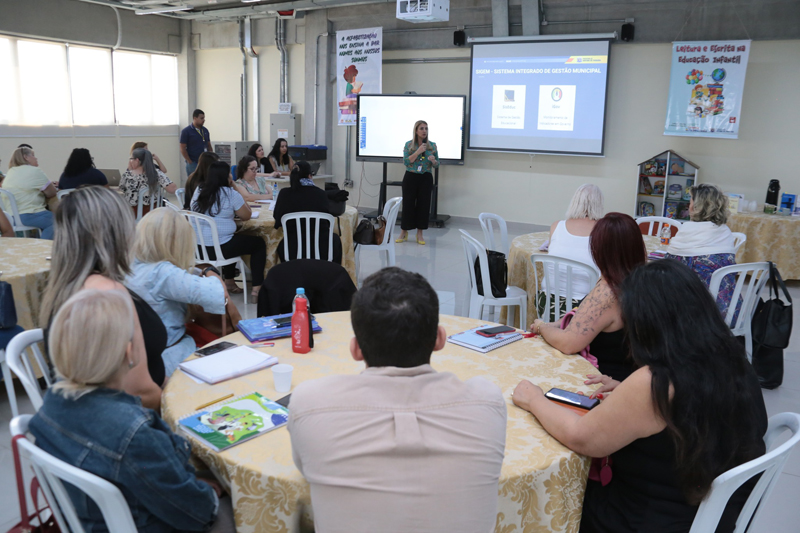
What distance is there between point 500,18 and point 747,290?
6012 millimetres

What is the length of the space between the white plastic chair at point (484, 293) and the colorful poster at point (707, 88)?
4552mm

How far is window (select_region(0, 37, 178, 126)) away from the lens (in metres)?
9.24

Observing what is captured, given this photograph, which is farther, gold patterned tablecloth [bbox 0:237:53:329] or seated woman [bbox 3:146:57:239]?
seated woman [bbox 3:146:57:239]

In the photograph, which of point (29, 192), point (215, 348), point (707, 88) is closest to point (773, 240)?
point (707, 88)

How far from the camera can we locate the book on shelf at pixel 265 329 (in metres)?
2.17

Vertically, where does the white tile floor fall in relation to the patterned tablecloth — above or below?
below

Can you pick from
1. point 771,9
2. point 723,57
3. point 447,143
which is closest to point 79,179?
point 447,143

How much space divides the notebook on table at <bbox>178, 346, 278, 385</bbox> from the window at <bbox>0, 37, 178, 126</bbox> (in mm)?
9336

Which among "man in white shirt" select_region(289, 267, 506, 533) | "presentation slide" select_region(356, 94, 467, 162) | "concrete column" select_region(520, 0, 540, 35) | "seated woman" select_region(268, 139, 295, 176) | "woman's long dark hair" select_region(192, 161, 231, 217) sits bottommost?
"man in white shirt" select_region(289, 267, 506, 533)

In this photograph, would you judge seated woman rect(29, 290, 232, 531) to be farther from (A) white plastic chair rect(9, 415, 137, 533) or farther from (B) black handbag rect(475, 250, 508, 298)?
(B) black handbag rect(475, 250, 508, 298)

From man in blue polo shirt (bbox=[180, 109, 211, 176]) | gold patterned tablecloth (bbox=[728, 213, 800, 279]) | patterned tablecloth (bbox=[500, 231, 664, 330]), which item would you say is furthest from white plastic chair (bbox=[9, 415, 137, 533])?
man in blue polo shirt (bbox=[180, 109, 211, 176])

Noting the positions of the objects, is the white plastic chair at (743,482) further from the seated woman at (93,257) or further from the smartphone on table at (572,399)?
the seated woman at (93,257)

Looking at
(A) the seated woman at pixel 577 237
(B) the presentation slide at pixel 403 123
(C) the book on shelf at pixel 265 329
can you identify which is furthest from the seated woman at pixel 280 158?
(C) the book on shelf at pixel 265 329

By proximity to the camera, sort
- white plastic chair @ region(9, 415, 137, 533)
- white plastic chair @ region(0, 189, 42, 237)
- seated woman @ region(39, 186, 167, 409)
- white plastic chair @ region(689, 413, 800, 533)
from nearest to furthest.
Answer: white plastic chair @ region(9, 415, 137, 533)
white plastic chair @ region(689, 413, 800, 533)
seated woman @ region(39, 186, 167, 409)
white plastic chair @ region(0, 189, 42, 237)
